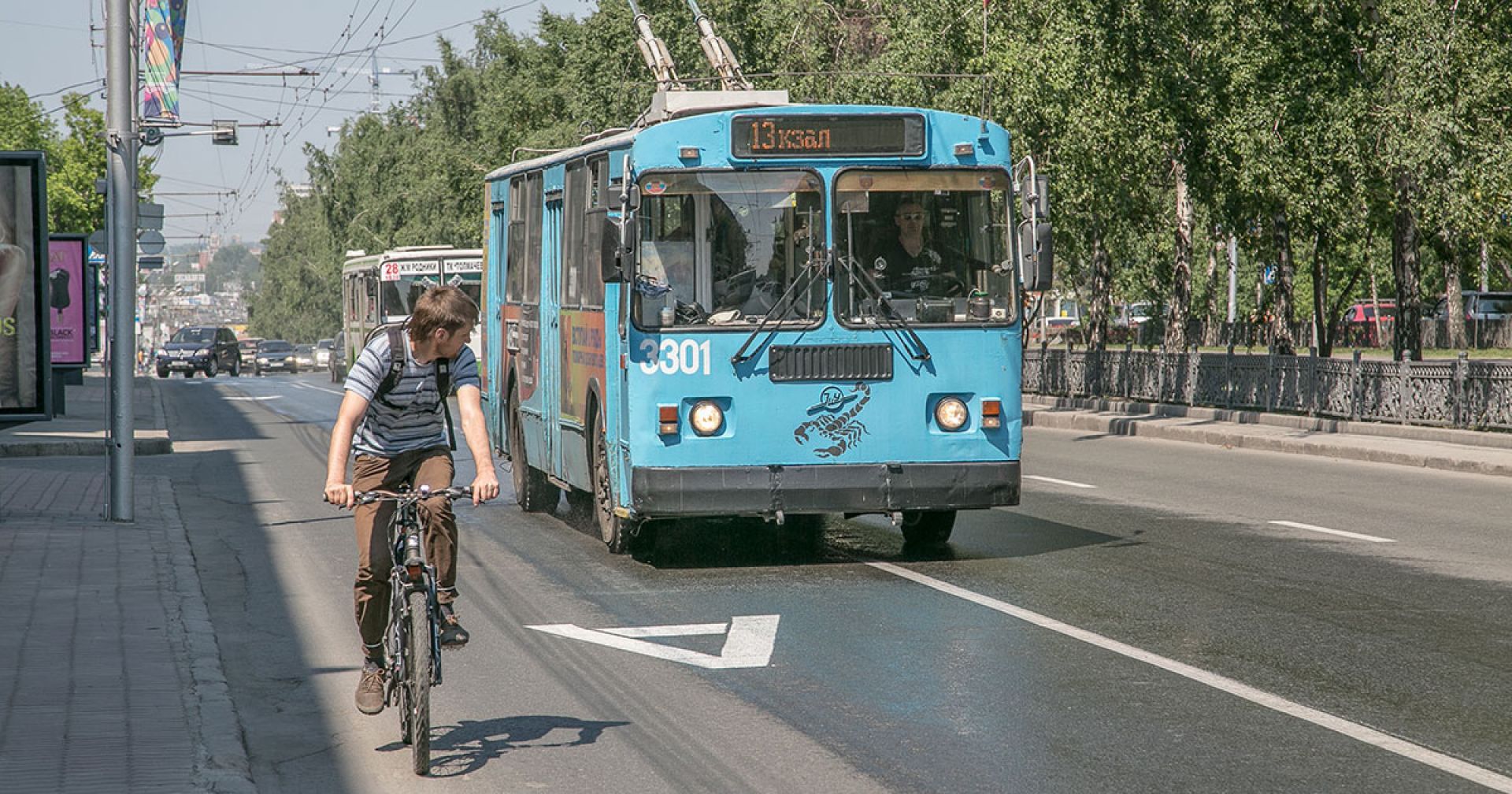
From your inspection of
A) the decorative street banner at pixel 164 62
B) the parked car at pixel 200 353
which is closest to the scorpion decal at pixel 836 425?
the decorative street banner at pixel 164 62

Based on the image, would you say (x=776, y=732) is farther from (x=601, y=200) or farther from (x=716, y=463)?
(x=601, y=200)

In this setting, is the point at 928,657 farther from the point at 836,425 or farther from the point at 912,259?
the point at 912,259

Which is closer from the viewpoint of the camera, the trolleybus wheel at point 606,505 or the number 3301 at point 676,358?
the number 3301 at point 676,358

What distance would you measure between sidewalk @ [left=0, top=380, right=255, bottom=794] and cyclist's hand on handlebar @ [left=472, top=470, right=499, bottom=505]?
49.9 inches

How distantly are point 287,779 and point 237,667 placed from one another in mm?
2607

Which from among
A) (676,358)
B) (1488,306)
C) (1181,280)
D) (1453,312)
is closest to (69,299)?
(676,358)

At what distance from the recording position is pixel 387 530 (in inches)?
282

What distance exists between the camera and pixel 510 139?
201 ft

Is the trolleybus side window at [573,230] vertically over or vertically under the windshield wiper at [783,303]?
over

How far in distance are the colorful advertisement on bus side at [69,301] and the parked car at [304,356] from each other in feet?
254

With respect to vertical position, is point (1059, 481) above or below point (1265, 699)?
below

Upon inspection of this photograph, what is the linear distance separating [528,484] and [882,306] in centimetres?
547

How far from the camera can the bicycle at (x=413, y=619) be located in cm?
681

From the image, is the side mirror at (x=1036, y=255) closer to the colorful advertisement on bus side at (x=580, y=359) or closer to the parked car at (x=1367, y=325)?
the colorful advertisement on bus side at (x=580, y=359)
